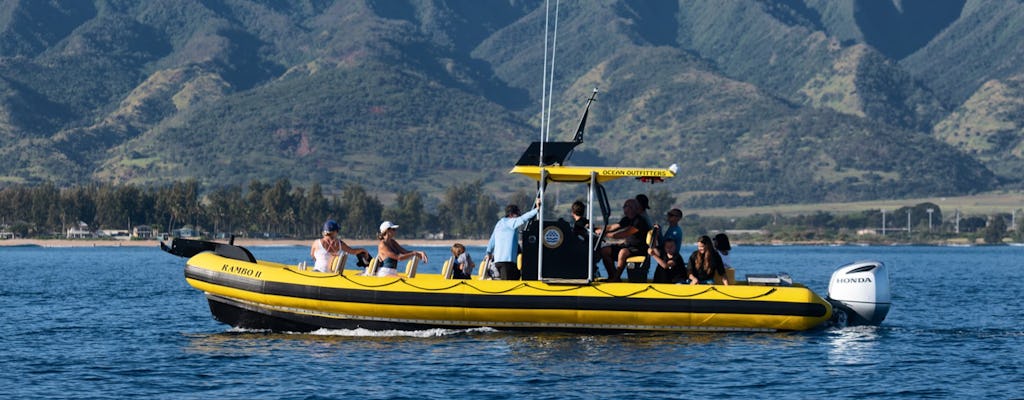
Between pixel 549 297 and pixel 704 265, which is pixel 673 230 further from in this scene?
pixel 549 297

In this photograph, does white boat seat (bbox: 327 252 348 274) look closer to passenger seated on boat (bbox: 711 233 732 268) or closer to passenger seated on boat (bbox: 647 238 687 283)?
passenger seated on boat (bbox: 647 238 687 283)

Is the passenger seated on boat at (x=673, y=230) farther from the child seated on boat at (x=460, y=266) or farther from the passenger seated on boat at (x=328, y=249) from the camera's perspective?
the passenger seated on boat at (x=328, y=249)

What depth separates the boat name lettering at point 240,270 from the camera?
80.6 feet

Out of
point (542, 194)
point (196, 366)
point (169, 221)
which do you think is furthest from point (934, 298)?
point (169, 221)

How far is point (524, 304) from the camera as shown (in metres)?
23.6

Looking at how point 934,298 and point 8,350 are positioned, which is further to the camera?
point 934,298

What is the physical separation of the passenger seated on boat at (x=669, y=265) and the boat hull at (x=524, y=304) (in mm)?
559

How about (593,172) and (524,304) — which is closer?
(524,304)

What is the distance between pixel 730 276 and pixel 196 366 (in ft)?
28.9

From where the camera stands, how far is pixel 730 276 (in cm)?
2489

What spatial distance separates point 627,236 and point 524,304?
1.97 meters

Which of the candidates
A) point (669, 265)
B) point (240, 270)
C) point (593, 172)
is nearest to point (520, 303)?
point (593, 172)

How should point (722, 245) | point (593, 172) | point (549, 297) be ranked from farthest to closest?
point (722, 245)
point (593, 172)
point (549, 297)

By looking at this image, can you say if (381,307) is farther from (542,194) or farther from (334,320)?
(542,194)
